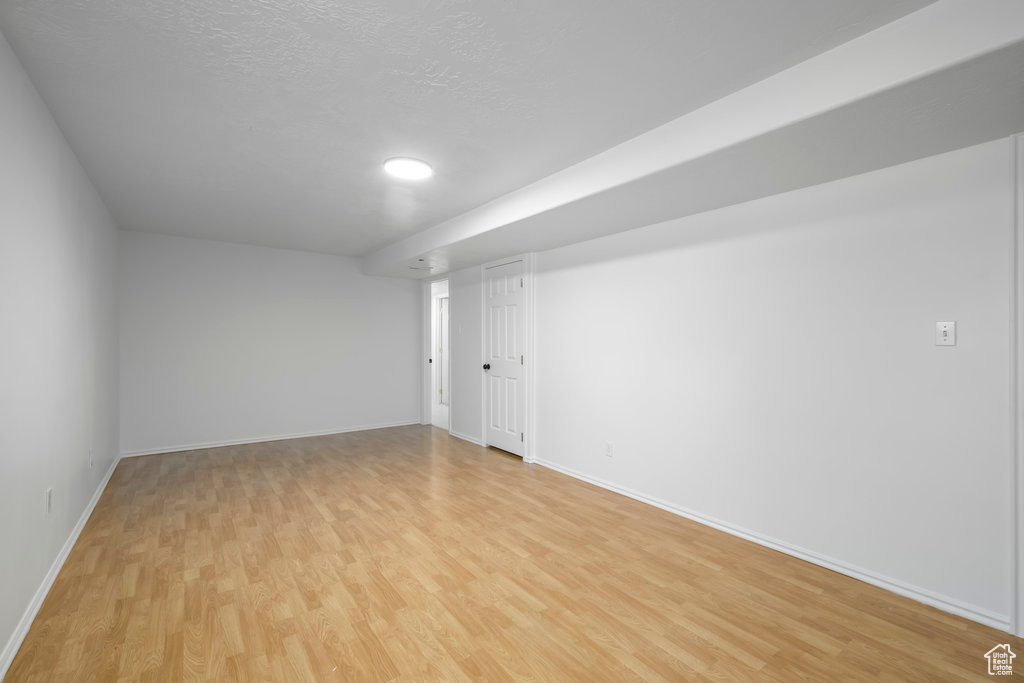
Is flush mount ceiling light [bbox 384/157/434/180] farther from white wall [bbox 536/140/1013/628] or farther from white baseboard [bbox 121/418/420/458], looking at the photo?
white baseboard [bbox 121/418/420/458]

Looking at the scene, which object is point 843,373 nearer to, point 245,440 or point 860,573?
point 860,573

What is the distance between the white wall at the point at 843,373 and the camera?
2.04 m

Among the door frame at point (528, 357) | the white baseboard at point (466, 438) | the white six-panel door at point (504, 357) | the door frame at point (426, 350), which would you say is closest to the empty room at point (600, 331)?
the door frame at point (528, 357)

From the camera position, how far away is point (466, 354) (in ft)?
18.9

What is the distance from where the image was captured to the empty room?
168 cm

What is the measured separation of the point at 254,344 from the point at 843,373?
589 centimetres

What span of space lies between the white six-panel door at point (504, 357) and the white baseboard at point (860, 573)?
67.5 inches

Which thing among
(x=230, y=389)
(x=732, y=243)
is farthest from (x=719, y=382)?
(x=230, y=389)

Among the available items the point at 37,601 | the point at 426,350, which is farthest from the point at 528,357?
the point at 37,601

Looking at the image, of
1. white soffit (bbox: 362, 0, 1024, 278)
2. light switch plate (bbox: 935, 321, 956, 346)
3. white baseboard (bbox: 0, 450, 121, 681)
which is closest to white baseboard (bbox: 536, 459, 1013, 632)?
light switch plate (bbox: 935, 321, 956, 346)

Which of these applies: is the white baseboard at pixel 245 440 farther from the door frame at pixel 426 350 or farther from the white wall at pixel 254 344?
the door frame at pixel 426 350

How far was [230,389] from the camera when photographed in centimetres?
531

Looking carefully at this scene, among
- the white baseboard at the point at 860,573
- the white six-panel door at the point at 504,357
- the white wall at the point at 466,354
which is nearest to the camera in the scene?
the white baseboard at the point at 860,573

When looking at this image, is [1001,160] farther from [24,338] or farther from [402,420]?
[402,420]
